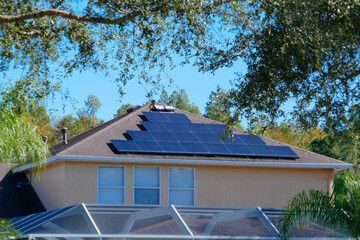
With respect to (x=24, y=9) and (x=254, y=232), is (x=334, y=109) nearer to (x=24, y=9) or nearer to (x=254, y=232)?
(x=254, y=232)

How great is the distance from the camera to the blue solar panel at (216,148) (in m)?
23.1

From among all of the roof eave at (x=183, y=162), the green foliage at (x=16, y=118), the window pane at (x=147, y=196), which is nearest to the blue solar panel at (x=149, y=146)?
the roof eave at (x=183, y=162)

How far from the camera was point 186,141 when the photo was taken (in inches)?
922

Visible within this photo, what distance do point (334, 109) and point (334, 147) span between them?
29322 millimetres

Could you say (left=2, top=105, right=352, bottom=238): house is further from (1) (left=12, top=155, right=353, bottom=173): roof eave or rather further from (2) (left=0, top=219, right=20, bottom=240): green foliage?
(2) (left=0, top=219, right=20, bottom=240): green foliage

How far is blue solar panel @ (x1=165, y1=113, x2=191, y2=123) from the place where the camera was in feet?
83.1

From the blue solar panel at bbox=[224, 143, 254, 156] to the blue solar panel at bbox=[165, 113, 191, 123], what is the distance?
2.60 m

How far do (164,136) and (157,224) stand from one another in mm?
8177

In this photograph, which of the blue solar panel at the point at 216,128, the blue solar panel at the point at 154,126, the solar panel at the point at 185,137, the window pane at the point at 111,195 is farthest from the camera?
the blue solar panel at the point at 216,128

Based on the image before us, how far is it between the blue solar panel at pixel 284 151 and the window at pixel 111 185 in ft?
20.7

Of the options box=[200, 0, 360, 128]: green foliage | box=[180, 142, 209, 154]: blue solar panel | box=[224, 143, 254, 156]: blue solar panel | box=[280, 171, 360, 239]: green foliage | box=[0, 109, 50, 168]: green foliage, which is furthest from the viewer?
box=[224, 143, 254, 156]: blue solar panel

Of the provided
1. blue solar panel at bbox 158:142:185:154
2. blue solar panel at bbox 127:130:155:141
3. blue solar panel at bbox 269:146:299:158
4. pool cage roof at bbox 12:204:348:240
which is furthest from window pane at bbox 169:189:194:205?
pool cage roof at bbox 12:204:348:240

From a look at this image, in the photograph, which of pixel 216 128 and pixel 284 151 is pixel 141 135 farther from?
pixel 284 151

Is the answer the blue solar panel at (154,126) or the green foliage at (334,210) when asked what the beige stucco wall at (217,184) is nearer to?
the blue solar panel at (154,126)
